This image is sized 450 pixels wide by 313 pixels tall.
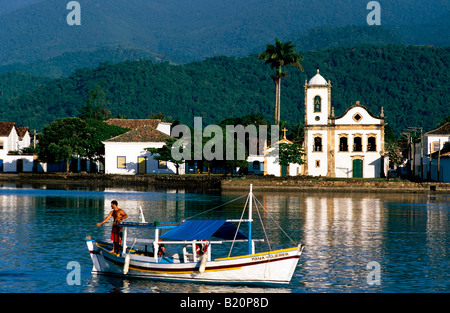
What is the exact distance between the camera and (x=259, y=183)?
74.0 meters

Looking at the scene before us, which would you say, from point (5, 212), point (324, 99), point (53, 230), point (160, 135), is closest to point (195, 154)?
point (160, 135)

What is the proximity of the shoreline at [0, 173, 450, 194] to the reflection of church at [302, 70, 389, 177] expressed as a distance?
492 centimetres

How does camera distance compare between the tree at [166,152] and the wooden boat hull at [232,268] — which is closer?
the wooden boat hull at [232,268]

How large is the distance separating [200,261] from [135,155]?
65.8m

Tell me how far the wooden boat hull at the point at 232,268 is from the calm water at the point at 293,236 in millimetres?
301

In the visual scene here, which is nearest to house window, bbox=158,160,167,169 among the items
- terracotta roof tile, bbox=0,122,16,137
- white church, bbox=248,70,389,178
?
white church, bbox=248,70,389,178

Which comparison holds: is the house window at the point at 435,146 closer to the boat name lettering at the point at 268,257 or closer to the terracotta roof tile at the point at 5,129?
the terracotta roof tile at the point at 5,129

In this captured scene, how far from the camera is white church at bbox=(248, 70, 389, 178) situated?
79938 millimetres

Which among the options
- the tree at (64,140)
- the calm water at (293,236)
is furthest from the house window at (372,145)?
the tree at (64,140)

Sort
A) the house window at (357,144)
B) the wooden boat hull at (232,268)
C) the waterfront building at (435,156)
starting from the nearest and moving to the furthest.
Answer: the wooden boat hull at (232,268), the waterfront building at (435,156), the house window at (357,144)

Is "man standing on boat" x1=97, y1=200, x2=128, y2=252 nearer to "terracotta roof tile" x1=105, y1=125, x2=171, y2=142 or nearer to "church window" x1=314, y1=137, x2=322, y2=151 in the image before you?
"church window" x1=314, y1=137, x2=322, y2=151

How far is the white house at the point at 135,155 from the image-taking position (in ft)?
283

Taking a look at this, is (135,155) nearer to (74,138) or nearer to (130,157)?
(130,157)

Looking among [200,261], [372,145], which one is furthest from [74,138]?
[200,261]
